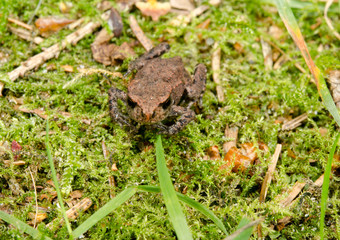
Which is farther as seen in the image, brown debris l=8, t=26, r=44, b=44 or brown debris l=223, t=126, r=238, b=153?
brown debris l=8, t=26, r=44, b=44

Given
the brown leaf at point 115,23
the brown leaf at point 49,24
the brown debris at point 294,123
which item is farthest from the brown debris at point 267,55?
the brown leaf at point 49,24

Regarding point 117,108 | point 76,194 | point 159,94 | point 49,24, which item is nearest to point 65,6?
point 49,24

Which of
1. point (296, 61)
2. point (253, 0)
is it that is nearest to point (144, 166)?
point (296, 61)

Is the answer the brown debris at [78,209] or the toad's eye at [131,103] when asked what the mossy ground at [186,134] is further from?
the toad's eye at [131,103]

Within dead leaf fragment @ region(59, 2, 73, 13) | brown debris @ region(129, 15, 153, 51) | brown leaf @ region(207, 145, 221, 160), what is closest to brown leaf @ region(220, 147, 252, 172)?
brown leaf @ region(207, 145, 221, 160)

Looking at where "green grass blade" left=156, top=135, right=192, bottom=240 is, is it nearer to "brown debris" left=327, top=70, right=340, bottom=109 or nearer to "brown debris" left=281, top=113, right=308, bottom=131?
"brown debris" left=281, top=113, right=308, bottom=131

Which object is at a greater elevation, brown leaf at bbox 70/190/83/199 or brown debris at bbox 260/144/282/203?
brown leaf at bbox 70/190/83/199

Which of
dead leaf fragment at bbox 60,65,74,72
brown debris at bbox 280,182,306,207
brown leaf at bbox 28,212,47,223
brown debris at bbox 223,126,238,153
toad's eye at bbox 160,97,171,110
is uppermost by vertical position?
dead leaf fragment at bbox 60,65,74,72

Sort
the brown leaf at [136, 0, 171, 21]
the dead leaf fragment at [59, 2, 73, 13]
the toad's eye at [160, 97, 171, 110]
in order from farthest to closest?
the brown leaf at [136, 0, 171, 21] < the dead leaf fragment at [59, 2, 73, 13] < the toad's eye at [160, 97, 171, 110]
